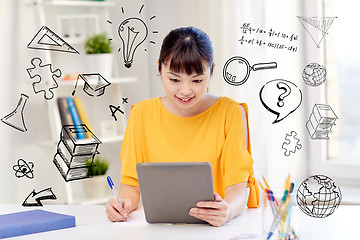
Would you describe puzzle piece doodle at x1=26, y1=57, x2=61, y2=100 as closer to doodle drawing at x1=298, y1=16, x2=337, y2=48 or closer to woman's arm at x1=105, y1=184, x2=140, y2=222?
woman's arm at x1=105, y1=184, x2=140, y2=222

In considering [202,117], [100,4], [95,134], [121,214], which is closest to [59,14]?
[100,4]

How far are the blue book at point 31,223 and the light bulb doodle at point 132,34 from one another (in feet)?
3.02

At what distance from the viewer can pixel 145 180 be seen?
151 centimetres

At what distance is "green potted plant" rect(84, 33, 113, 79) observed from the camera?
2684 mm

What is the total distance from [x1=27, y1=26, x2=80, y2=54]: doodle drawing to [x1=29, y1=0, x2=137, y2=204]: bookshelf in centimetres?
4

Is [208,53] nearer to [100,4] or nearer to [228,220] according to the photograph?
[228,220]

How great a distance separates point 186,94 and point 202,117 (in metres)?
0.18

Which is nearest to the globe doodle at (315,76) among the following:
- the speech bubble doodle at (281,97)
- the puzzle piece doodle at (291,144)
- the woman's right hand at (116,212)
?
the speech bubble doodle at (281,97)

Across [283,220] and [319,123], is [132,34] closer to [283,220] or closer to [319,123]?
[319,123]

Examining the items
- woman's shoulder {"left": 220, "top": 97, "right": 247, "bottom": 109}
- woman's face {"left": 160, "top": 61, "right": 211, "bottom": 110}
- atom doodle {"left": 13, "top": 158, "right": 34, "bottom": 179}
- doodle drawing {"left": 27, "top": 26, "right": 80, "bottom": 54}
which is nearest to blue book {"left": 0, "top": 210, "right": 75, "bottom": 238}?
woman's face {"left": 160, "top": 61, "right": 211, "bottom": 110}

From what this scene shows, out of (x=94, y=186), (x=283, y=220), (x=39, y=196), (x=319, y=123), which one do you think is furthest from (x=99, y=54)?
(x=283, y=220)

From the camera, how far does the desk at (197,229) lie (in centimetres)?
143

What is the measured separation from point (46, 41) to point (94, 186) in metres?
0.71

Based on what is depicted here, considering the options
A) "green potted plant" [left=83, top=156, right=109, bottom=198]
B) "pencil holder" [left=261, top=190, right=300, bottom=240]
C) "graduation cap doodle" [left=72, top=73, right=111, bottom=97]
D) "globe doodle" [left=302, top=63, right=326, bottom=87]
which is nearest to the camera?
"pencil holder" [left=261, top=190, right=300, bottom=240]
